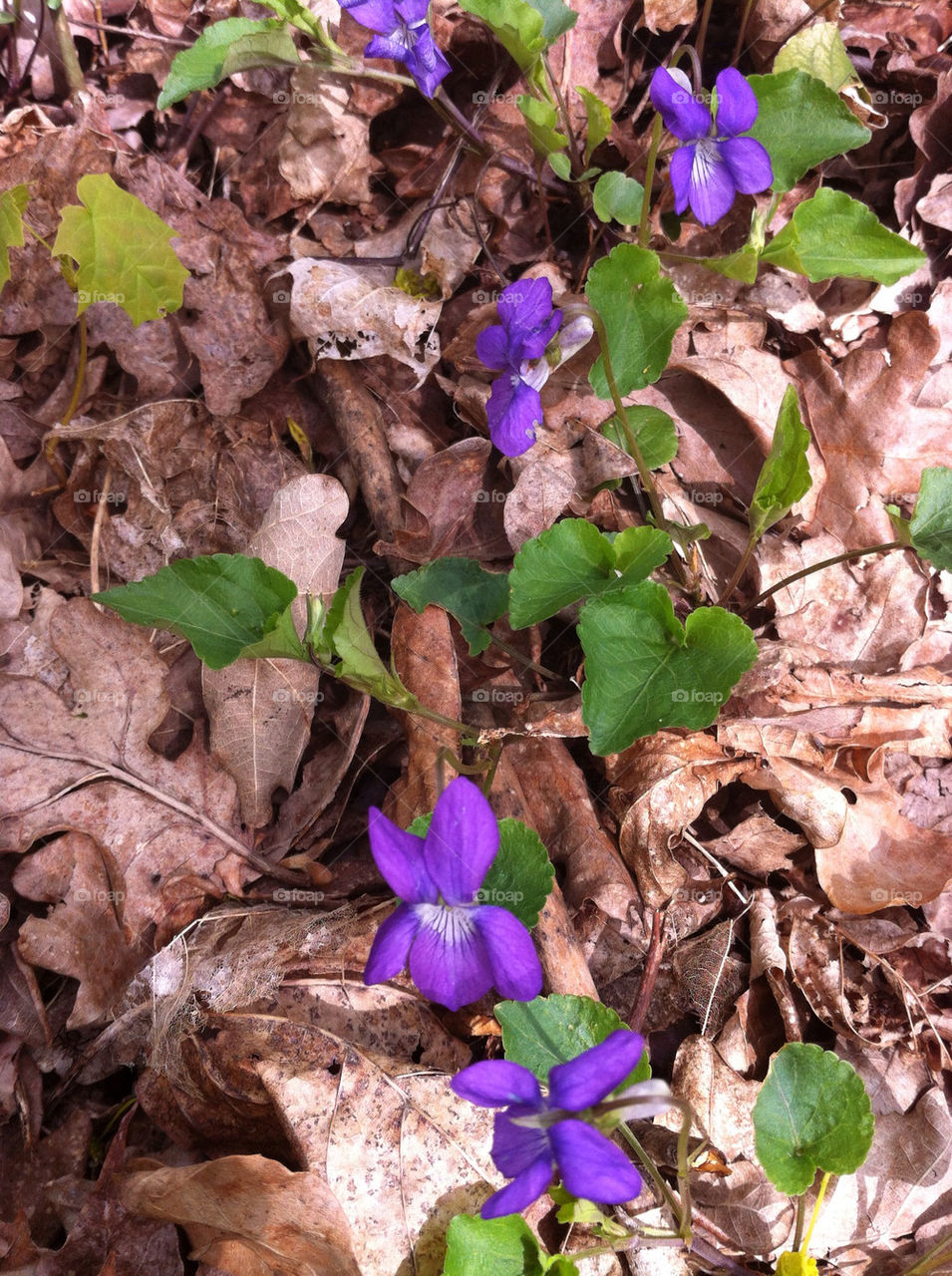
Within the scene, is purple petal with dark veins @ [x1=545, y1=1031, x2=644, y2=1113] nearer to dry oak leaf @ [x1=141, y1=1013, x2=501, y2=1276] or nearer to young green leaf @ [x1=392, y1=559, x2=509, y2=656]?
dry oak leaf @ [x1=141, y1=1013, x2=501, y2=1276]

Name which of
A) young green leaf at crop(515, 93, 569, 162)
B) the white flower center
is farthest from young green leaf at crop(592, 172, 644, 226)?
the white flower center

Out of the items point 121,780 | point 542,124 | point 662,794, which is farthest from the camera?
point 542,124

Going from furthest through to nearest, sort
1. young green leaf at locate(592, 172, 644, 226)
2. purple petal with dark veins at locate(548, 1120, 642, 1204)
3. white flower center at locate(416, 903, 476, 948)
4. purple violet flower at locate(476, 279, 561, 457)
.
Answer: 1. young green leaf at locate(592, 172, 644, 226)
2. purple violet flower at locate(476, 279, 561, 457)
3. white flower center at locate(416, 903, 476, 948)
4. purple petal with dark veins at locate(548, 1120, 642, 1204)

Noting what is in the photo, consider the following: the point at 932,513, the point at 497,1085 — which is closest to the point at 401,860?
the point at 497,1085

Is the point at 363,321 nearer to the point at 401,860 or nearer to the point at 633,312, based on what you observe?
the point at 633,312

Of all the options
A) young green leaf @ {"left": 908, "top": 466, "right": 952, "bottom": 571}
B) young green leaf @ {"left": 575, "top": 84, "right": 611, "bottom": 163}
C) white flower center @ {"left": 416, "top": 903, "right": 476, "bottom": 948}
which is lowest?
white flower center @ {"left": 416, "top": 903, "right": 476, "bottom": 948}

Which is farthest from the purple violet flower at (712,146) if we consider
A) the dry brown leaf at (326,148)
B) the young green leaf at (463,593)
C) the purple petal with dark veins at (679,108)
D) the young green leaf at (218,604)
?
the young green leaf at (218,604)

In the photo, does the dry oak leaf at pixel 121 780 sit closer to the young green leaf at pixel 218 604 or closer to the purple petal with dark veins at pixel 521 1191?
the young green leaf at pixel 218 604

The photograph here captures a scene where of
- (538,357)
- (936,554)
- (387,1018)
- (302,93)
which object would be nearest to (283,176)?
(302,93)
